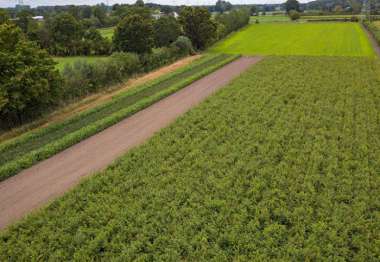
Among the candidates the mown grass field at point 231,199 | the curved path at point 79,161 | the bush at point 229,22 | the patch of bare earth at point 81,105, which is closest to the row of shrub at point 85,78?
the patch of bare earth at point 81,105

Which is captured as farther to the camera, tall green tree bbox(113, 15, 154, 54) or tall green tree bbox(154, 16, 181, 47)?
tall green tree bbox(154, 16, 181, 47)

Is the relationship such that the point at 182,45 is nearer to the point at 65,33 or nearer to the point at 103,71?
the point at 103,71

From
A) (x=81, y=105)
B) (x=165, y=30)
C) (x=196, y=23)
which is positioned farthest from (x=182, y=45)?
(x=81, y=105)

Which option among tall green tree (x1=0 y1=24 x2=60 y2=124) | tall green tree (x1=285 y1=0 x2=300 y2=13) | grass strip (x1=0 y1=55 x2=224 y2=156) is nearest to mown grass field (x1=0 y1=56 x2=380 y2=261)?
grass strip (x1=0 y1=55 x2=224 y2=156)

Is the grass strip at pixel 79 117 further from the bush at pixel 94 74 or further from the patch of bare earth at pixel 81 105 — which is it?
the bush at pixel 94 74

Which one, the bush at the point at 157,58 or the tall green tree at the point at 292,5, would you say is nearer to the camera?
the bush at the point at 157,58

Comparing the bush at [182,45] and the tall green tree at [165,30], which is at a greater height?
the tall green tree at [165,30]

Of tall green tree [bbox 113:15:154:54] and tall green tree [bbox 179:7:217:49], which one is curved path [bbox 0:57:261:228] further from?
tall green tree [bbox 179:7:217:49]
